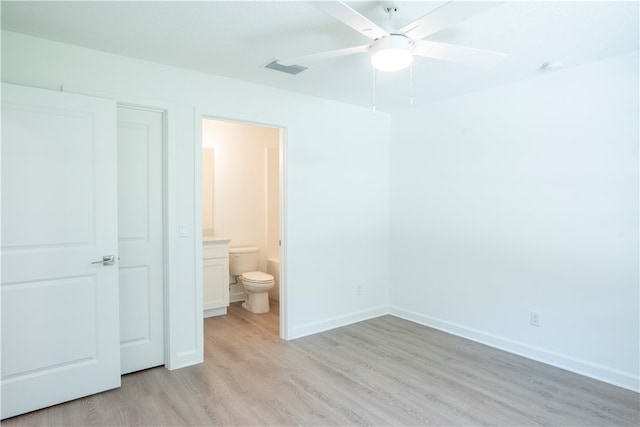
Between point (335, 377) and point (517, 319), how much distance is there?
169 centimetres

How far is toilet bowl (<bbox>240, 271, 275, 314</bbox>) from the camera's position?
4.33m

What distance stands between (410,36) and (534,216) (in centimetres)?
207

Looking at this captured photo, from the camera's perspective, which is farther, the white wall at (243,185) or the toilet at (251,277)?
the white wall at (243,185)

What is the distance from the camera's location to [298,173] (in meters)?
3.63

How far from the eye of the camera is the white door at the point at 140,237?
2.80 metres

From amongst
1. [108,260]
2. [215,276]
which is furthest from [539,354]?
[108,260]

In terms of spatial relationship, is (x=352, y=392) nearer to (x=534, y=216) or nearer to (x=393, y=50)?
(x=534, y=216)

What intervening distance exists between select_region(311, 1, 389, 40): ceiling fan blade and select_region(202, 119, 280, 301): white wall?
3.16 m

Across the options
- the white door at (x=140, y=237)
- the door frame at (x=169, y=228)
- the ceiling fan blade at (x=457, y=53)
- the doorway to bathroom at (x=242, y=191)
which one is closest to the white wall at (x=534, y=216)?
the ceiling fan blade at (x=457, y=53)

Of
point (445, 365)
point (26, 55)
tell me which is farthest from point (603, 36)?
point (26, 55)

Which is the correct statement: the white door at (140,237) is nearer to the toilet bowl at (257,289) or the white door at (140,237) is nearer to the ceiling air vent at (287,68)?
the ceiling air vent at (287,68)

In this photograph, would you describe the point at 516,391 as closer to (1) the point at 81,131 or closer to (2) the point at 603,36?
(2) the point at 603,36

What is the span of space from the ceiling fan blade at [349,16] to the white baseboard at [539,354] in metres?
2.82

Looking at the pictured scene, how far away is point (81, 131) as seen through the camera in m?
2.45
